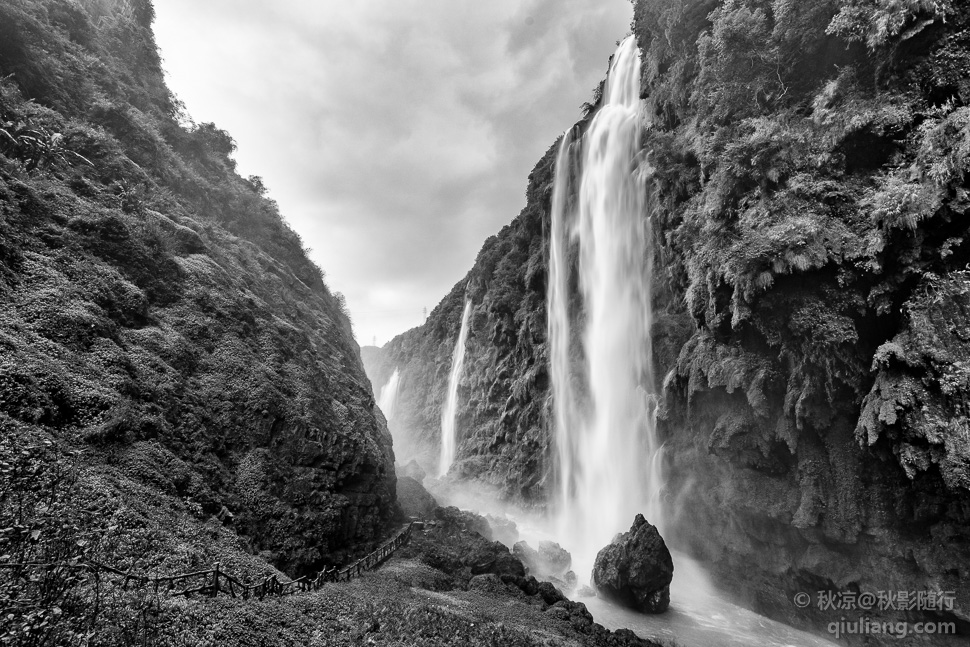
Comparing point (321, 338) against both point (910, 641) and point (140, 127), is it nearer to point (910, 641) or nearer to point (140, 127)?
point (140, 127)

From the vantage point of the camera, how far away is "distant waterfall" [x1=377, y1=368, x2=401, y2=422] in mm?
72500

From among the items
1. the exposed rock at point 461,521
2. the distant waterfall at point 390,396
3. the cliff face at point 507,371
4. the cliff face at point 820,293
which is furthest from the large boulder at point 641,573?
the distant waterfall at point 390,396

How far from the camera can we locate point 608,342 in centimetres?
2719

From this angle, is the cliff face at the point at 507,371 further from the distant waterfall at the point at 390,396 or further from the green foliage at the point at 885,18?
the green foliage at the point at 885,18

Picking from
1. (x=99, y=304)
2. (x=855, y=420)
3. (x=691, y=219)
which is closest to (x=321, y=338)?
(x=99, y=304)

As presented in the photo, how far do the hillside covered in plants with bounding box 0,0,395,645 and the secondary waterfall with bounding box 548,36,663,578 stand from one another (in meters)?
13.1

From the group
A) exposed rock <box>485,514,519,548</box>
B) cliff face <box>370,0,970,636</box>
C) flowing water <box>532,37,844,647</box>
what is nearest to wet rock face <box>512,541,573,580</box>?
flowing water <box>532,37,844,647</box>

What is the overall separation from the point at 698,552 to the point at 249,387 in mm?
20018

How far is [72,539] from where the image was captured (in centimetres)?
600

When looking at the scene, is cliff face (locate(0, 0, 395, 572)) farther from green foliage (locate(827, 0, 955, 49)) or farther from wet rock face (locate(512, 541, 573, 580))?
green foliage (locate(827, 0, 955, 49))

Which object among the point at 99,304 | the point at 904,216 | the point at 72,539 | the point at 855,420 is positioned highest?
the point at 904,216

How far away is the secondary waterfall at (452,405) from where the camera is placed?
152ft

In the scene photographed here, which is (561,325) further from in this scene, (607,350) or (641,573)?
(641,573)

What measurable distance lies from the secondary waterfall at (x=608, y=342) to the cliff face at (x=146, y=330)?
1302cm
